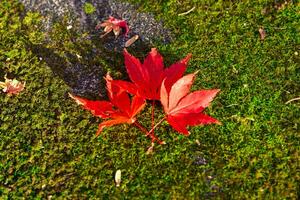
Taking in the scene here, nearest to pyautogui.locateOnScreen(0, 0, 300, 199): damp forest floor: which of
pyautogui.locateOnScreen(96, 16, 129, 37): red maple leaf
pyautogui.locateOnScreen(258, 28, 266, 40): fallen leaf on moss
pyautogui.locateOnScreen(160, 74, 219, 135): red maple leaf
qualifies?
pyautogui.locateOnScreen(258, 28, 266, 40): fallen leaf on moss

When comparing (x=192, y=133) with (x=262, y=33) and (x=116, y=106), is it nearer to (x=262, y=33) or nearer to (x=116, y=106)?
(x=116, y=106)

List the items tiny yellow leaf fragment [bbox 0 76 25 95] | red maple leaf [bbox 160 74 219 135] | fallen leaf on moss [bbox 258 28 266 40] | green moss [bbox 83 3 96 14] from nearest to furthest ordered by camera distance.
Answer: red maple leaf [bbox 160 74 219 135]
tiny yellow leaf fragment [bbox 0 76 25 95]
fallen leaf on moss [bbox 258 28 266 40]
green moss [bbox 83 3 96 14]

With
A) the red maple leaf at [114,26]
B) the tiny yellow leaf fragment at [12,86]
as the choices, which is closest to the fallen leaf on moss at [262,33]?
the red maple leaf at [114,26]

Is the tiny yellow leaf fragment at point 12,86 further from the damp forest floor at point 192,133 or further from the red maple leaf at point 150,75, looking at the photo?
the red maple leaf at point 150,75

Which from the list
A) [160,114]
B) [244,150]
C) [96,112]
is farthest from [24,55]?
[244,150]

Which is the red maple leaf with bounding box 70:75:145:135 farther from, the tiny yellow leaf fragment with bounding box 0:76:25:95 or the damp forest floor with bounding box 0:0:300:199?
the tiny yellow leaf fragment with bounding box 0:76:25:95

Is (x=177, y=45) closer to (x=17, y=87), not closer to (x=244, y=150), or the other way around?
(x=244, y=150)

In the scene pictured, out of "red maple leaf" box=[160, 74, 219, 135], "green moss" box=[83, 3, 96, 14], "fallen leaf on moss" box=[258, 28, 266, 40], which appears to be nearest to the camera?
"red maple leaf" box=[160, 74, 219, 135]
